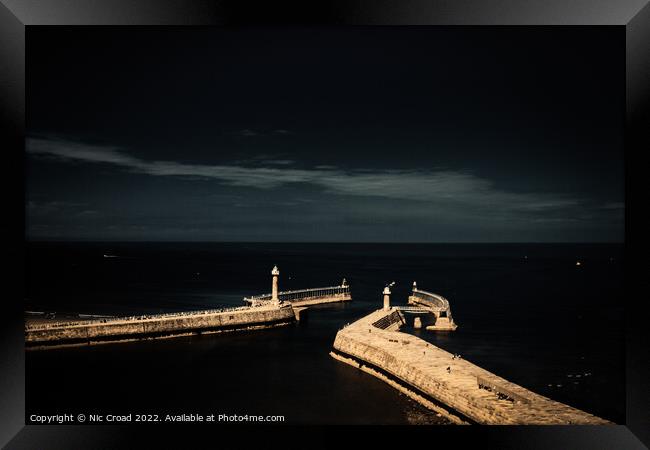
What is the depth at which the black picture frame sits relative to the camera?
26.6 ft

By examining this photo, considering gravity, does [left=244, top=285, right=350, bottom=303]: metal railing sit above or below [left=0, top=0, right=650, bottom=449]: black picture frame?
below

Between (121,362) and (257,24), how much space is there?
40.4ft

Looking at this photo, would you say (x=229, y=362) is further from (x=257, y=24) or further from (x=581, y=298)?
(x=581, y=298)

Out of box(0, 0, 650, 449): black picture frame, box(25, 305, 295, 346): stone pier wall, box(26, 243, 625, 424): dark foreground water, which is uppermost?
box(0, 0, 650, 449): black picture frame

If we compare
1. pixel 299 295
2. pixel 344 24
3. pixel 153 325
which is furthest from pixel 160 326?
pixel 299 295

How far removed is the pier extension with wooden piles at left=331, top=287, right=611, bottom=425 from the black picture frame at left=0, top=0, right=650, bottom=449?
1.44 meters

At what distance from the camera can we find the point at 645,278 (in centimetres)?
809

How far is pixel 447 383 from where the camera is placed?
12156mm

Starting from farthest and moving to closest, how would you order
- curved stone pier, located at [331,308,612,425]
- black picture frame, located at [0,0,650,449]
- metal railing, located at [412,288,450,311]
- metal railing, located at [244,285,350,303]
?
metal railing, located at [244,285,350,303] < metal railing, located at [412,288,450,311] < curved stone pier, located at [331,308,612,425] < black picture frame, located at [0,0,650,449]

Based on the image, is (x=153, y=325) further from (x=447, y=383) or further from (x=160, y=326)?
(x=447, y=383)

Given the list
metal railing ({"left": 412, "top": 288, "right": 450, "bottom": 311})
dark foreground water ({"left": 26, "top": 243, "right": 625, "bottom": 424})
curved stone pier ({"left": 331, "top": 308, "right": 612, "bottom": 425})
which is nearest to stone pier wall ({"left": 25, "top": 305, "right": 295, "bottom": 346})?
dark foreground water ({"left": 26, "top": 243, "right": 625, "bottom": 424})

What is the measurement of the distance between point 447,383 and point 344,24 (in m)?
8.01

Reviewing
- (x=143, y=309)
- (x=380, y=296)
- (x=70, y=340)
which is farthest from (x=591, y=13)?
(x=380, y=296)

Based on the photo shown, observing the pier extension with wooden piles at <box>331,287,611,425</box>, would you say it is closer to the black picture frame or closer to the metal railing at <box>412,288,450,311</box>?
the black picture frame
